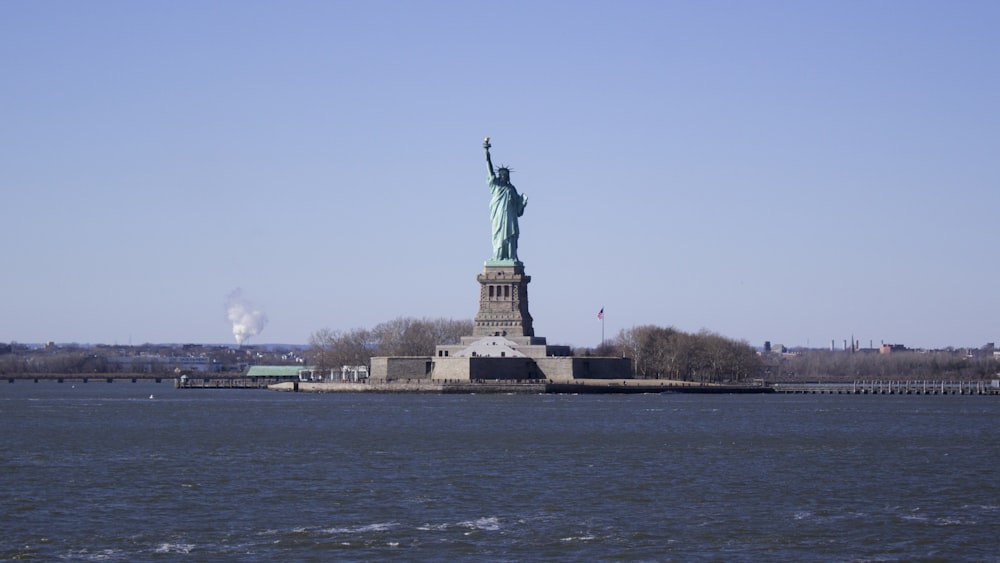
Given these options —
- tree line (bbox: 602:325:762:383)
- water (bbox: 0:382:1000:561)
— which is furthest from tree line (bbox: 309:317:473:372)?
water (bbox: 0:382:1000:561)

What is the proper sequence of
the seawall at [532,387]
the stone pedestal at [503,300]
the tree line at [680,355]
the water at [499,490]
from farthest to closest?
1. the tree line at [680,355]
2. the stone pedestal at [503,300]
3. the seawall at [532,387]
4. the water at [499,490]

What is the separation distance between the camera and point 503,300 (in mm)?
106375

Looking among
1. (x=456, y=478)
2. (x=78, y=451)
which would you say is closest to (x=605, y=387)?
(x=78, y=451)

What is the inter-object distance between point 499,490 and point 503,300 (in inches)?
2757

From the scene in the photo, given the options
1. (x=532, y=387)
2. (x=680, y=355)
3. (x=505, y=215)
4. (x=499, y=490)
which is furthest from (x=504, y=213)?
(x=499, y=490)

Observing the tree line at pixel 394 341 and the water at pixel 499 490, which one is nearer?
the water at pixel 499 490

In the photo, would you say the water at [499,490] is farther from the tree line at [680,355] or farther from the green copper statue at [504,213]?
the tree line at [680,355]

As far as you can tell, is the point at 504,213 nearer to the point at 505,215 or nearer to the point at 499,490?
the point at 505,215

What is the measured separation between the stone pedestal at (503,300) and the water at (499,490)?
38692 millimetres

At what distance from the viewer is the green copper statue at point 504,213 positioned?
105750mm

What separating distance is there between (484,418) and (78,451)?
22898mm

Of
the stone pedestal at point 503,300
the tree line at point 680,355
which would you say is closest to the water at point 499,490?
the stone pedestal at point 503,300

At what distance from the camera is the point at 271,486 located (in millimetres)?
37156

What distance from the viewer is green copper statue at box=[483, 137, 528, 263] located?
347ft
